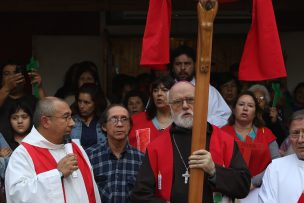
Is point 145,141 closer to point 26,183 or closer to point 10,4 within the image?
point 26,183

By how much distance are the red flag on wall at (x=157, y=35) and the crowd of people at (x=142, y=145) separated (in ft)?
1.23

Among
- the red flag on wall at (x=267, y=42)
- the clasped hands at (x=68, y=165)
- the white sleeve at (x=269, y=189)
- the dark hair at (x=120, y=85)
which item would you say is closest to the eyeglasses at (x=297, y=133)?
the white sleeve at (x=269, y=189)

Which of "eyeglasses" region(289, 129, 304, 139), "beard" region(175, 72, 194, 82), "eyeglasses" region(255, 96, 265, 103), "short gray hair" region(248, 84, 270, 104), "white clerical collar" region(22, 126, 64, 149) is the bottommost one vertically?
"white clerical collar" region(22, 126, 64, 149)

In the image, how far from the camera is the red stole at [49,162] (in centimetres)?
541

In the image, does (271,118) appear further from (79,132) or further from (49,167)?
(49,167)

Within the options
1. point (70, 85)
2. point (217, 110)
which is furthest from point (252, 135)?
point (70, 85)

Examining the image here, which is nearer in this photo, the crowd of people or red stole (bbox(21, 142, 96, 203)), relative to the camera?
the crowd of people

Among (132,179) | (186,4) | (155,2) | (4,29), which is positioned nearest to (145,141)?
(132,179)

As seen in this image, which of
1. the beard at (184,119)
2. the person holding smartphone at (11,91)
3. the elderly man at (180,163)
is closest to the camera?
the elderly man at (180,163)

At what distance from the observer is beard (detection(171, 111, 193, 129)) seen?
16.8 ft

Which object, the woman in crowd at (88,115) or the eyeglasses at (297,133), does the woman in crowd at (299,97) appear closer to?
the woman in crowd at (88,115)

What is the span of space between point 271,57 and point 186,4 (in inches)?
156

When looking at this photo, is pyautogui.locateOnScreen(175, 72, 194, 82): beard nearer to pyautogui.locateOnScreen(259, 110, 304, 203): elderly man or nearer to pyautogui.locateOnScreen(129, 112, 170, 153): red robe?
pyautogui.locateOnScreen(129, 112, 170, 153): red robe

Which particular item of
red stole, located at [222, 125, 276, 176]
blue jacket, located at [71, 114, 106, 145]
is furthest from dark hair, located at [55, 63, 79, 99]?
red stole, located at [222, 125, 276, 176]
